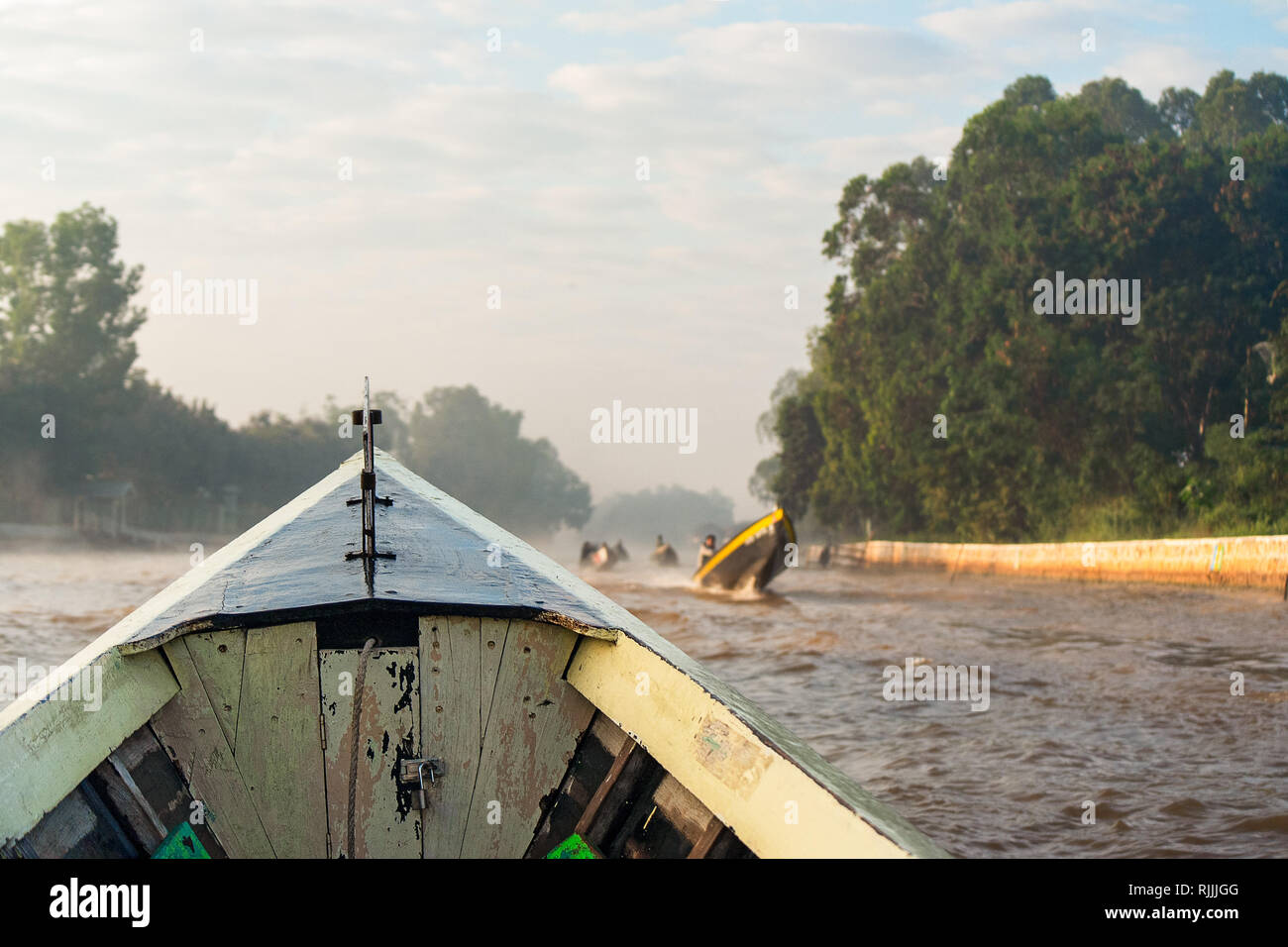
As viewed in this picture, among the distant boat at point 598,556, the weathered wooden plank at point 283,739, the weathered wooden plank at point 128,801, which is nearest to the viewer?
the weathered wooden plank at point 128,801

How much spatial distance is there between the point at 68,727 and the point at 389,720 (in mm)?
881

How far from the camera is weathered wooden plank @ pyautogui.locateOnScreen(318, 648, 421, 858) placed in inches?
131

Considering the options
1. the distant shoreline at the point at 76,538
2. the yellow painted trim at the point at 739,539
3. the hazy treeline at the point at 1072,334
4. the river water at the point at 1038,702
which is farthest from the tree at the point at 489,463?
the river water at the point at 1038,702

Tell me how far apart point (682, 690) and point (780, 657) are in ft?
32.0

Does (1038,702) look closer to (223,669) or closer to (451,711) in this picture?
(451,711)

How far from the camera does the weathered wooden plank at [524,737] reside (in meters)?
3.42

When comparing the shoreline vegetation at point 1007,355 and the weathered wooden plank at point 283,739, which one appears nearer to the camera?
the weathered wooden plank at point 283,739

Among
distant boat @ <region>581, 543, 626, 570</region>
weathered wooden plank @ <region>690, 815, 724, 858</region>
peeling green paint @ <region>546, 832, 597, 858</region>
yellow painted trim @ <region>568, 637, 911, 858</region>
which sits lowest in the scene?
distant boat @ <region>581, 543, 626, 570</region>

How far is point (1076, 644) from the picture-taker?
42.1ft

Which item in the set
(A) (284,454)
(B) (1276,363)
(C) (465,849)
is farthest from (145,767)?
(A) (284,454)

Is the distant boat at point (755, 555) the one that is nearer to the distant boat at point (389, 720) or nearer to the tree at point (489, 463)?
the distant boat at point (389, 720)

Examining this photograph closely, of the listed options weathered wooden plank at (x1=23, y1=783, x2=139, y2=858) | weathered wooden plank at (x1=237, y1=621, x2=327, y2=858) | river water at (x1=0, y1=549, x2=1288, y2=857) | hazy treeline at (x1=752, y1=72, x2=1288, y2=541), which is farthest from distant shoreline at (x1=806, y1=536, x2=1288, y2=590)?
weathered wooden plank at (x1=23, y1=783, x2=139, y2=858)

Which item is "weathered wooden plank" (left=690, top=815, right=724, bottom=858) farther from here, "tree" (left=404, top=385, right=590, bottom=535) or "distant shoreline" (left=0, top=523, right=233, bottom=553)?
"tree" (left=404, top=385, right=590, bottom=535)
